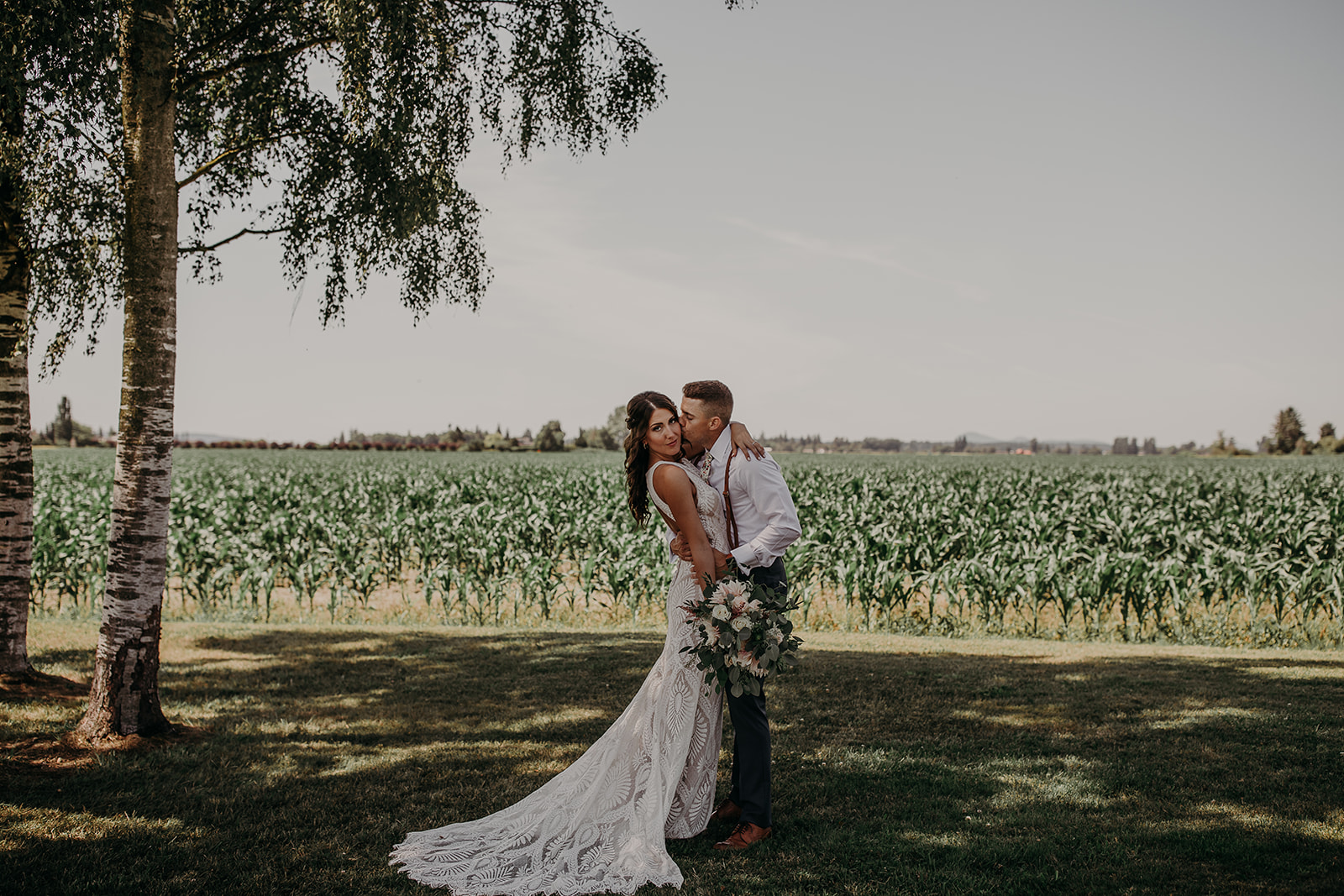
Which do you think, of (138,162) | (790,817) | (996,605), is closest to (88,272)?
(138,162)

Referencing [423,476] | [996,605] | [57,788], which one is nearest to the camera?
[57,788]

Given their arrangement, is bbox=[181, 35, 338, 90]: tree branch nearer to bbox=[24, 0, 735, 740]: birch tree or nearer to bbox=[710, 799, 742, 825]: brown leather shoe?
bbox=[24, 0, 735, 740]: birch tree

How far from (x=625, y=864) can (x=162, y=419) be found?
4102 millimetres

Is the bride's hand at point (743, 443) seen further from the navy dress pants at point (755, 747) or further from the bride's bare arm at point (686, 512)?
the navy dress pants at point (755, 747)

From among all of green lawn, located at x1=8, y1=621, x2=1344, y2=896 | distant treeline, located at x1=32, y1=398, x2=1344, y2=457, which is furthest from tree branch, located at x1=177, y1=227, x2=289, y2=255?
distant treeline, located at x1=32, y1=398, x2=1344, y2=457

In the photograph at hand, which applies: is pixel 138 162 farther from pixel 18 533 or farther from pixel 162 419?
pixel 18 533

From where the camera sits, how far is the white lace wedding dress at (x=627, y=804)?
3.71 m

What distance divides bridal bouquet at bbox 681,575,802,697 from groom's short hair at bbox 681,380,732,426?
0.81 meters

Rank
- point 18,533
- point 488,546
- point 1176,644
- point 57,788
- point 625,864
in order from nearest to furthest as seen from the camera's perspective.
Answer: point 625,864
point 57,788
point 18,533
point 1176,644
point 488,546

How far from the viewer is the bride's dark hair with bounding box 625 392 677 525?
158 inches

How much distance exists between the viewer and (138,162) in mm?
5285

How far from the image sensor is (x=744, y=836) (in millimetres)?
3994

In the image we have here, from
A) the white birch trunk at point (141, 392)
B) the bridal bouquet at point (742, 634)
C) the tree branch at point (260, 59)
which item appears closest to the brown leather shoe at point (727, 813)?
the bridal bouquet at point (742, 634)

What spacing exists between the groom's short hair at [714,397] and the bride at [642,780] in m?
0.11
